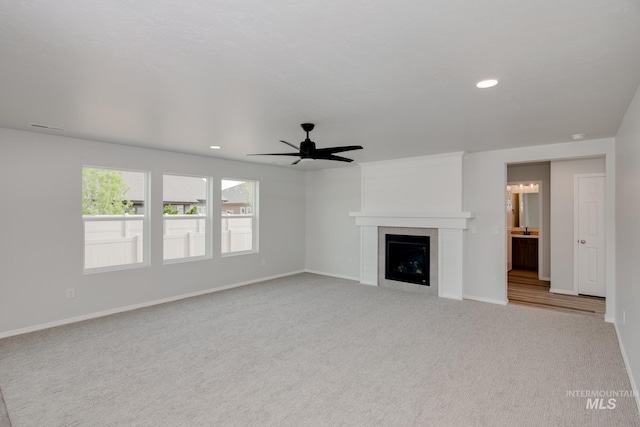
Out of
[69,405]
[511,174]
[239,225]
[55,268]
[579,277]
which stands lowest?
[69,405]

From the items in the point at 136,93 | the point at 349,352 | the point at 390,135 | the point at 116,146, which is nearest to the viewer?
the point at 136,93

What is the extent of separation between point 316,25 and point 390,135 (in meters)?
2.72

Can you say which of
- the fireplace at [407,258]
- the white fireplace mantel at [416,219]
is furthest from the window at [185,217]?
the fireplace at [407,258]

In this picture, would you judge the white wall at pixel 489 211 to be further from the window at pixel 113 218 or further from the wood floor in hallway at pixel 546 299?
the window at pixel 113 218

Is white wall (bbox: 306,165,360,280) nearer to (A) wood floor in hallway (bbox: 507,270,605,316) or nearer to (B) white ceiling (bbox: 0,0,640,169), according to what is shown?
(A) wood floor in hallway (bbox: 507,270,605,316)

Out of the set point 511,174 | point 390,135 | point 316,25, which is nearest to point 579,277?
point 511,174

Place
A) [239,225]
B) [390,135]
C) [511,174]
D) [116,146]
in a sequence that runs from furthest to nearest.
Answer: [511,174] < [239,225] < [116,146] < [390,135]

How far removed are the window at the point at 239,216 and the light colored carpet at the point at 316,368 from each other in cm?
188

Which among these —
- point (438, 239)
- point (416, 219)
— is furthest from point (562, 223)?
point (416, 219)

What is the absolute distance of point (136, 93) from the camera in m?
2.82

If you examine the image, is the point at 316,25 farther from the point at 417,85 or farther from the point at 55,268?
the point at 55,268

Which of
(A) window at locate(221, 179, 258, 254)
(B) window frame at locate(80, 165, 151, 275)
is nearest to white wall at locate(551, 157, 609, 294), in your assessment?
(A) window at locate(221, 179, 258, 254)

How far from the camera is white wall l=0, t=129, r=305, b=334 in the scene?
4023 millimetres

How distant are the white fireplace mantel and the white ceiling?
1883 millimetres
